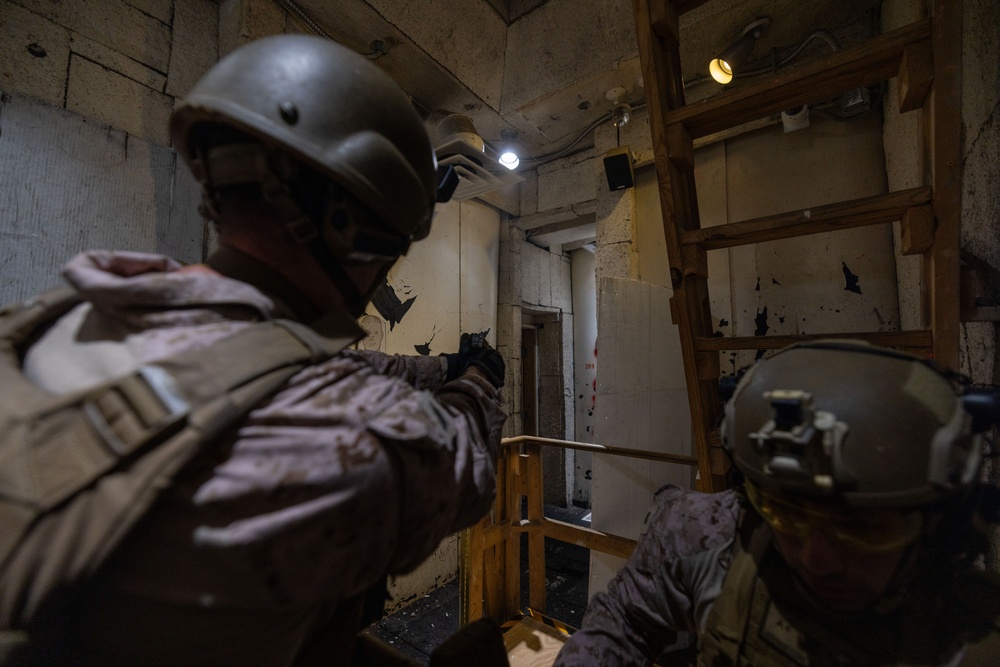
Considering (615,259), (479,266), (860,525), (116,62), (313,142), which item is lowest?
(860,525)

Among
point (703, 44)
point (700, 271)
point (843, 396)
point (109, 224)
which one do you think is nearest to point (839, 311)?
point (700, 271)

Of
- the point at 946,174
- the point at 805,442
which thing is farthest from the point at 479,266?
the point at 805,442

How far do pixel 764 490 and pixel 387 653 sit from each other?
1.01 meters

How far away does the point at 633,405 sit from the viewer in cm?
289

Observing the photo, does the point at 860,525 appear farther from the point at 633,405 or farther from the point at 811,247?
the point at 811,247

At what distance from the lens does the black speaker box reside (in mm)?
3393

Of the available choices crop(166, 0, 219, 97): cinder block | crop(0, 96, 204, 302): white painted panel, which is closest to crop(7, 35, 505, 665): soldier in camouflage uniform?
crop(0, 96, 204, 302): white painted panel

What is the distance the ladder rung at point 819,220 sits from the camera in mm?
1321

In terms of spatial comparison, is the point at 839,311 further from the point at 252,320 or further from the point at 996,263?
the point at 252,320

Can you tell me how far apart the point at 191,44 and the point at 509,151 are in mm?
2405

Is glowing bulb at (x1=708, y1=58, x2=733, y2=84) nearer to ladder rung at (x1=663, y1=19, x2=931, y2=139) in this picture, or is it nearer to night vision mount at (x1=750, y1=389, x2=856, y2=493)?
ladder rung at (x1=663, y1=19, x2=931, y2=139)

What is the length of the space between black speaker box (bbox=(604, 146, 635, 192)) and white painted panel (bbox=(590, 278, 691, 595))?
1021 mm

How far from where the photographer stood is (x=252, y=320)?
70 cm

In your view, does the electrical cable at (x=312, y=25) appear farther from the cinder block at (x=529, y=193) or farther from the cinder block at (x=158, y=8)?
the cinder block at (x=529, y=193)
